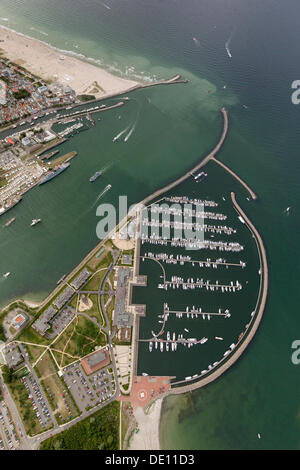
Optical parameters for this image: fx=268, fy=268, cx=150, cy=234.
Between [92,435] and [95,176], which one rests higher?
[95,176]

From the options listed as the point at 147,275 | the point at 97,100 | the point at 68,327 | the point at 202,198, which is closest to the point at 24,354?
the point at 68,327

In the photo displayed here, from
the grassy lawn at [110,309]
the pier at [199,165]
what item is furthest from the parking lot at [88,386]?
the pier at [199,165]

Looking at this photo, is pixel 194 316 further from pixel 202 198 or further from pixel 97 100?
pixel 97 100

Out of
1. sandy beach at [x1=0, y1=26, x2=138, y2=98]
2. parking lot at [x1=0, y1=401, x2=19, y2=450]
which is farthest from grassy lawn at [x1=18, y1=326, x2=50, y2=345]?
sandy beach at [x1=0, y1=26, x2=138, y2=98]

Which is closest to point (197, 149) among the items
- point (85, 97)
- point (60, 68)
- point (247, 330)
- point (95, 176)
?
point (95, 176)

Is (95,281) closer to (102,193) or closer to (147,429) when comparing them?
(102,193)

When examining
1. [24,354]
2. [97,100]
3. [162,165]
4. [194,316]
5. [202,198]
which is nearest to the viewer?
[24,354]
